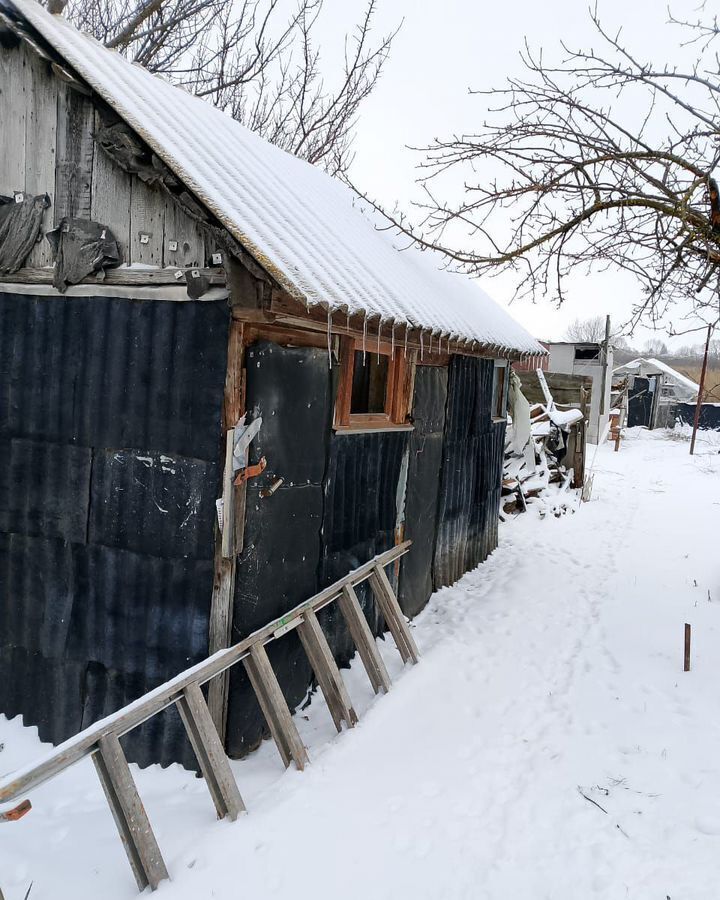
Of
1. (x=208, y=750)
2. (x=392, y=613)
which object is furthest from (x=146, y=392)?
(x=392, y=613)

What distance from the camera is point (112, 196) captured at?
4250mm

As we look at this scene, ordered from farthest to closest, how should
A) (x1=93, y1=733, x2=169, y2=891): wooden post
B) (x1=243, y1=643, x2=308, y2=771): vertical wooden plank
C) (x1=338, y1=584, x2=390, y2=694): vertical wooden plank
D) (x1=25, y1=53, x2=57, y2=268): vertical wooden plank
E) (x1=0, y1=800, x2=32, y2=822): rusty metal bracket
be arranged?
1. (x1=338, y1=584, x2=390, y2=694): vertical wooden plank
2. (x1=25, y1=53, x2=57, y2=268): vertical wooden plank
3. (x1=243, y1=643, x2=308, y2=771): vertical wooden plank
4. (x1=93, y1=733, x2=169, y2=891): wooden post
5. (x1=0, y1=800, x2=32, y2=822): rusty metal bracket

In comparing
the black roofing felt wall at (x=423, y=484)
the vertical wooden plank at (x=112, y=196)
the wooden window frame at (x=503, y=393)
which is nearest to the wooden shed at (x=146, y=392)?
the vertical wooden plank at (x=112, y=196)

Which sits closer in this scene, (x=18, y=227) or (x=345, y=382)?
(x=18, y=227)

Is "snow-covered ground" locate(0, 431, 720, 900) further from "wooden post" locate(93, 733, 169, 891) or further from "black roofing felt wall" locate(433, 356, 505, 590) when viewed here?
"black roofing felt wall" locate(433, 356, 505, 590)

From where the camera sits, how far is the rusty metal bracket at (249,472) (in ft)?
13.5

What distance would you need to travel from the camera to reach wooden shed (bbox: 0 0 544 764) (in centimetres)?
406

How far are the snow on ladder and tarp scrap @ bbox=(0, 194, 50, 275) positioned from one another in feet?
10.1

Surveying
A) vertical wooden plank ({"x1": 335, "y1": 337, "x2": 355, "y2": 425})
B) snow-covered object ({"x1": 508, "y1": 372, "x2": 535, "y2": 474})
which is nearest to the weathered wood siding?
vertical wooden plank ({"x1": 335, "y1": 337, "x2": 355, "y2": 425})

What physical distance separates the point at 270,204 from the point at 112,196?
1.16 meters

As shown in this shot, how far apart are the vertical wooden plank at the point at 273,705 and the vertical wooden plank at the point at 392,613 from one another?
1.70 metres

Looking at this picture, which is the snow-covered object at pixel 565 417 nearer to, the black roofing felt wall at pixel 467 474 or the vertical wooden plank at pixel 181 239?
the black roofing felt wall at pixel 467 474

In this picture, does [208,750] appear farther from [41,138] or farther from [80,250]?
[41,138]

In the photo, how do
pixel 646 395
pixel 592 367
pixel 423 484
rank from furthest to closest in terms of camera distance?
1. pixel 646 395
2. pixel 592 367
3. pixel 423 484
